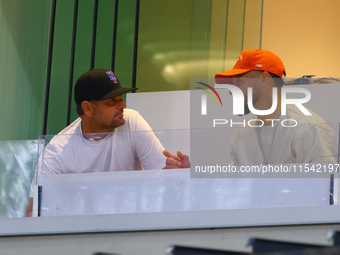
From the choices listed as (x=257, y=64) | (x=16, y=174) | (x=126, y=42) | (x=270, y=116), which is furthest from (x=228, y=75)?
(x=126, y=42)

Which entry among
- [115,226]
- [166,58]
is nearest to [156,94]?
[166,58]

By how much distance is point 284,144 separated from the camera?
2035 mm

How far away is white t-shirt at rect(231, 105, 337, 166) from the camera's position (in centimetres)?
198

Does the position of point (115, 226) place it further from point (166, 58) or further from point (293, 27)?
point (293, 27)

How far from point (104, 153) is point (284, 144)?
49 centimetres

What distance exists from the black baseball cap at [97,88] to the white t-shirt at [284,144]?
781mm

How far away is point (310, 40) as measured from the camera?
5512mm

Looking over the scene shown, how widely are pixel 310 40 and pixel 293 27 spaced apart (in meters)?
0.16

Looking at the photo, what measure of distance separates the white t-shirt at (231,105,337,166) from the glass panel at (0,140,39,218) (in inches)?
22.1

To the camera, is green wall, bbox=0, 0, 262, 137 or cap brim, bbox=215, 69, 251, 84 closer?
cap brim, bbox=215, 69, 251, 84

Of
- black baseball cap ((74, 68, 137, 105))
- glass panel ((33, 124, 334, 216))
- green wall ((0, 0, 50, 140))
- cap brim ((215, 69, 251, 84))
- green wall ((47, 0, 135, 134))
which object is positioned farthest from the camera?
green wall ((47, 0, 135, 134))

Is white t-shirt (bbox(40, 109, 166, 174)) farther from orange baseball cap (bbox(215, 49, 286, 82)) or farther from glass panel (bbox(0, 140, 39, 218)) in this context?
orange baseball cap (bbox(215, 49, 286, 82))

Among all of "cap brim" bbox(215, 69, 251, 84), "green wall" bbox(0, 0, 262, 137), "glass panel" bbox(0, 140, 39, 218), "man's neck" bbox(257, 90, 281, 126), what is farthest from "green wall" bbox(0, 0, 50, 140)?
"man's neck" bbox(257, 90, 281, 126)

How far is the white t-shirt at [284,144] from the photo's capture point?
1976 millimetres
